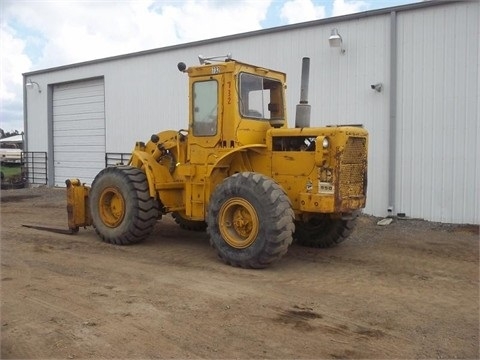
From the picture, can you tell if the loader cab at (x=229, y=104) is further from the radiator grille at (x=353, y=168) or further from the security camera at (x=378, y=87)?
Result: the security camera at (x=378, y=87)

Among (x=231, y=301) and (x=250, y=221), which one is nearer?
(x=231, y=301)

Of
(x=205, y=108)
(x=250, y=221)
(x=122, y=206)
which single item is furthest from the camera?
(x=122, y=206)

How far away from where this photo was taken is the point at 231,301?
566 cm

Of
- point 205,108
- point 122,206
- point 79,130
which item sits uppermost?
point 79,130

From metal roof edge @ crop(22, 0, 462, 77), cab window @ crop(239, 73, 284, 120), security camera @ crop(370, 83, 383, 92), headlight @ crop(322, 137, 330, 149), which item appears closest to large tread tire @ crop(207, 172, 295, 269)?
headlight @ crop(322, 137, 330, 149)

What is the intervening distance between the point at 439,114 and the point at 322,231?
15.2 feet

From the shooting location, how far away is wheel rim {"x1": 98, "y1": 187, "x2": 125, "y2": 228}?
8773mm

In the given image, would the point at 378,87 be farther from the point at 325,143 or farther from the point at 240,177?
the point at 240,177

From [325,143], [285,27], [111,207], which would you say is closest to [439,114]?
[285,27]

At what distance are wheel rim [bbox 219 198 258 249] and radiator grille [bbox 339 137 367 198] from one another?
51.7 inches

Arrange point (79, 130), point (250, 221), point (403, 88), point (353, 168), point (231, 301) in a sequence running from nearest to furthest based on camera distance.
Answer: point (231, 301) < point (250, 221) < point (353, 168) < point (403, 88) < point (79, 130)

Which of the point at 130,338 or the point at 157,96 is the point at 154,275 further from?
the point at 157,96

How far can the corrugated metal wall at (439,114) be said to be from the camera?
35.9ft

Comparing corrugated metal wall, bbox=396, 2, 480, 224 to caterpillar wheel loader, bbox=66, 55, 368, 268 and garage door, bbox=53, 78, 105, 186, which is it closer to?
caterpillar wheel loader, bbox=66, 55, 368, 268
